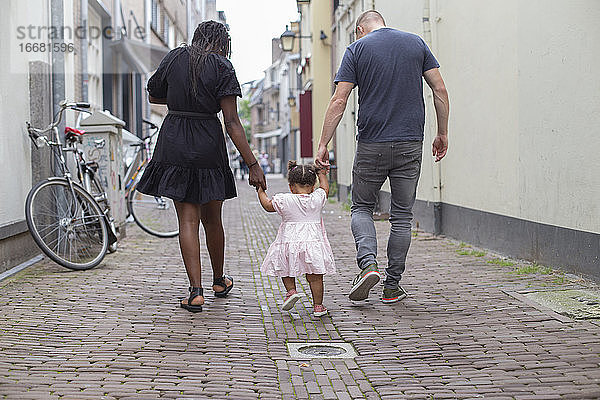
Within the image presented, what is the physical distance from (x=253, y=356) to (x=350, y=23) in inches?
534

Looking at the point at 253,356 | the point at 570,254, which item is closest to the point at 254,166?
the point at 253,356

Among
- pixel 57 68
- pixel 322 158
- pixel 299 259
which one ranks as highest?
pixel 57 68

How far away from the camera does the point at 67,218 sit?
22.5 ft

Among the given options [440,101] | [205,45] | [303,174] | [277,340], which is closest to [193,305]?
[277,340]

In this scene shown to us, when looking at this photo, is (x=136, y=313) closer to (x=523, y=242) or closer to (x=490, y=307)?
(x=490, y=307)

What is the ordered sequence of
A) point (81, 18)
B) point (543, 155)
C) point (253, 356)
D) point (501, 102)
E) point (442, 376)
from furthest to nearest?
point (81, 18)
point (501, 102)
point (543, 155)
point (253, 356)
point (442, 376)

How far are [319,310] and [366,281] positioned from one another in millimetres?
352

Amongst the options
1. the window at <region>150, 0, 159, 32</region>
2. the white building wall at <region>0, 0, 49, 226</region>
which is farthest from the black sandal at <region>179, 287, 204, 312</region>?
the window at <region>150, 0, 159, 32</region>

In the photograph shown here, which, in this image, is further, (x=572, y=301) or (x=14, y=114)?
(x=14, y=114)

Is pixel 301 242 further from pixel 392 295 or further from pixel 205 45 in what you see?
pixel 205 45

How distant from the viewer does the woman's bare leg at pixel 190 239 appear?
5227 mm

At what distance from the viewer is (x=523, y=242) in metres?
6.96

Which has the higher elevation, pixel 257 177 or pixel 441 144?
pixel 441 144

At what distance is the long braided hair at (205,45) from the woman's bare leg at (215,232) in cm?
86
